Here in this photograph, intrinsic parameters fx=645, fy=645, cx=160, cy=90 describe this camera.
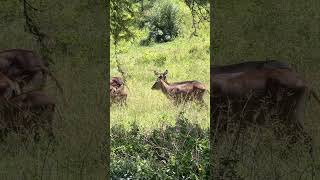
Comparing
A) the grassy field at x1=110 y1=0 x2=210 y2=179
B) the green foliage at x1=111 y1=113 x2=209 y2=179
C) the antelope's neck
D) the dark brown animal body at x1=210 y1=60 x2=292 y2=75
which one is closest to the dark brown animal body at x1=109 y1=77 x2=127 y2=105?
the grassy field at x1=110 y1=0 x2=210 y2=179

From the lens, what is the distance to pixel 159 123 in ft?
31.6

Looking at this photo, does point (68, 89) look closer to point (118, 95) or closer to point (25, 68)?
point (25, 68)

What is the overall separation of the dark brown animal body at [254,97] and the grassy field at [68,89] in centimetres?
103

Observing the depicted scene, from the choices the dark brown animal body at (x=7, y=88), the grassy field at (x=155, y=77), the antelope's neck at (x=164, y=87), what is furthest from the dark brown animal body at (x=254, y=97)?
the antelope's neck at (x=164, y=87)

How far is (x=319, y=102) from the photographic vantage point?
5.60m

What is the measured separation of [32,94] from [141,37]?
1346cm

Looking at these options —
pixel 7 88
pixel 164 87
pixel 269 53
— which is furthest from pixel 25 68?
pixel 164 87

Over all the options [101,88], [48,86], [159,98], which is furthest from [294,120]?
[159,98]

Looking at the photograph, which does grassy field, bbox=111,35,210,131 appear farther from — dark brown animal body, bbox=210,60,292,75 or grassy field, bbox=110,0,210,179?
dark brown animal body, bbox=210,60,292,75

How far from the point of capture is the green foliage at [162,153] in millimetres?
6867

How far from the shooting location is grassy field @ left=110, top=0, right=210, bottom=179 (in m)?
6.96

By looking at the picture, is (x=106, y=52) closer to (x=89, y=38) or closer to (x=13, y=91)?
(x=89, y=38)

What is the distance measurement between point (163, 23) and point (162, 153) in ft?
40.5

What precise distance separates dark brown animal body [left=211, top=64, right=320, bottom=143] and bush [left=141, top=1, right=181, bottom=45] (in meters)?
13.8
